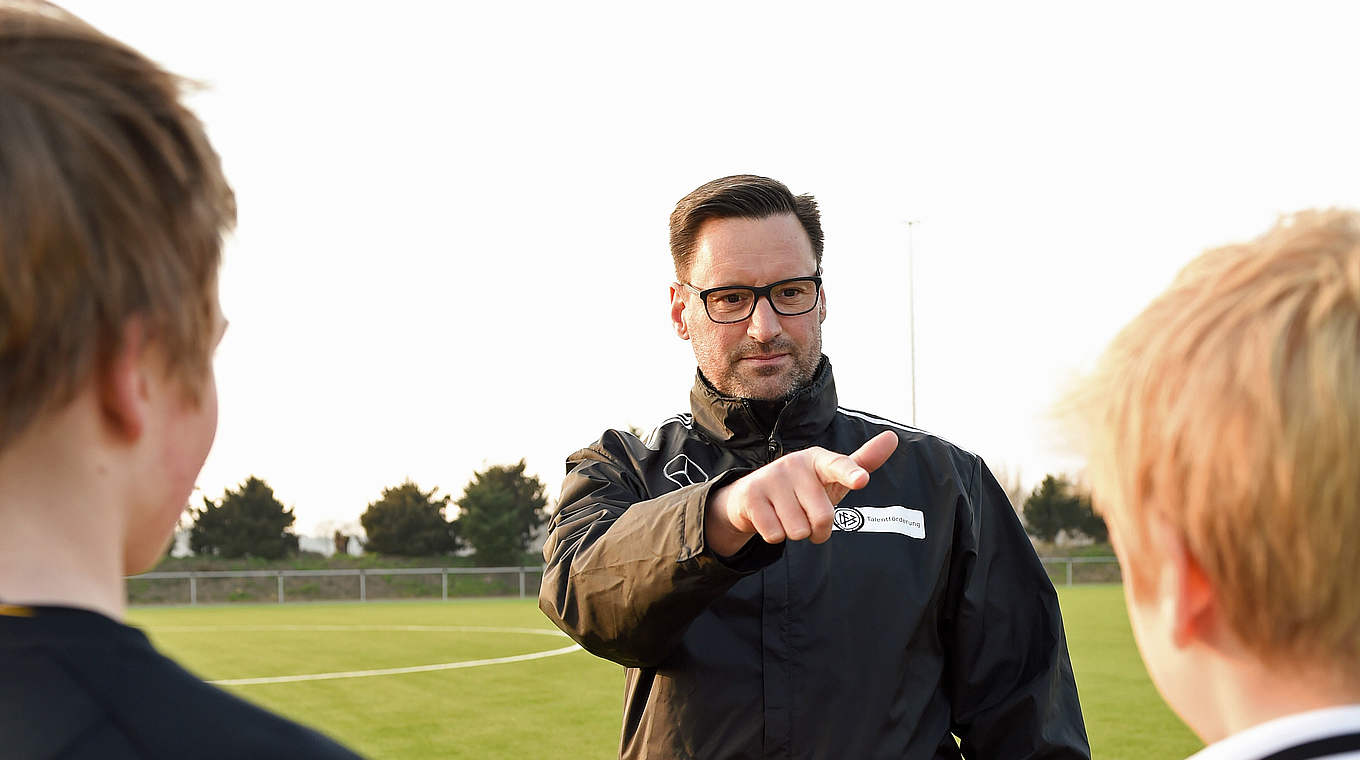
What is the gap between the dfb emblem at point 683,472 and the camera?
3.42 metres

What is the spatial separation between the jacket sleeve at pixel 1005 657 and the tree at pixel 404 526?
48.3 metres

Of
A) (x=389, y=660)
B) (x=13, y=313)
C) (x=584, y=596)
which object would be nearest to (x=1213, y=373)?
(x=13, y=313)

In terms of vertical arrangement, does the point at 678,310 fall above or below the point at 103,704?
above

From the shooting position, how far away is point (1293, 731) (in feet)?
3.94

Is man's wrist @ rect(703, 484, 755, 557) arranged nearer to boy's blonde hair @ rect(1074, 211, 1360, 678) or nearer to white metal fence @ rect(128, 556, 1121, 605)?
boy's blonde hair @ rect(1074, 211, 1360, 678)

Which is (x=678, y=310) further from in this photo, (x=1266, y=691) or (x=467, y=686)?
(x=467, y=686)

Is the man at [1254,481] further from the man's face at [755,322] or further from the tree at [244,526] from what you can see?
the tree at [244,526]

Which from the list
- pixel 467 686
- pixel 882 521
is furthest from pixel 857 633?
pixel 467 686

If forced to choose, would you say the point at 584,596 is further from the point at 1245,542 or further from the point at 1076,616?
the point at 1076,616

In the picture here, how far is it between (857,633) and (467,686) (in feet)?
42.9

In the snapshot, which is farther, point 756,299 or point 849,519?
point 756,299

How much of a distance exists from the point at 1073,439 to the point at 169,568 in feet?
152

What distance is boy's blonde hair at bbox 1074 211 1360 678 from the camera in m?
1.25

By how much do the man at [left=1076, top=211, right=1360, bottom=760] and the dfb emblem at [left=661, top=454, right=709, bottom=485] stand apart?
6.71ft
